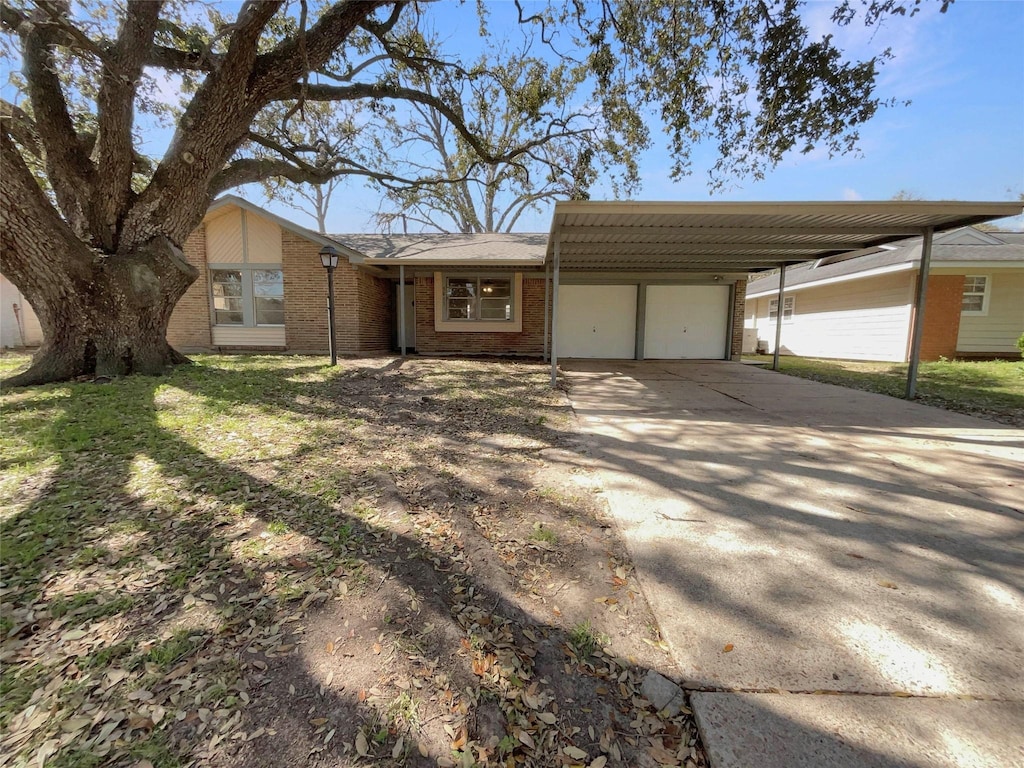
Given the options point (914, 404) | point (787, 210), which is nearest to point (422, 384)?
point (787, 210)

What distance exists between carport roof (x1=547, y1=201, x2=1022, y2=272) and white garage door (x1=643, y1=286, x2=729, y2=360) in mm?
1582

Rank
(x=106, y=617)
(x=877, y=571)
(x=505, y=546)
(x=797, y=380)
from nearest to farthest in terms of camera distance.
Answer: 1. (x=106, y=617)
2. (x=877, y=571)
3. (x=505, y=546)
4. (x=797, y=380)

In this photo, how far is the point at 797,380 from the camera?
30.7 ft

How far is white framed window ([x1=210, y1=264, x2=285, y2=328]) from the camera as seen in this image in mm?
12055

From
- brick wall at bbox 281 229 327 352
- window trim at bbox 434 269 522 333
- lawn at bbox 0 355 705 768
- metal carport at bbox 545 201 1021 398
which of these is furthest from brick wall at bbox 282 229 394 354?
lawn at bbox 0 355 705 768

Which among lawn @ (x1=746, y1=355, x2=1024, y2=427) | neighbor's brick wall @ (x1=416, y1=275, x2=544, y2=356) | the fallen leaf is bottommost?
the fallen leaf

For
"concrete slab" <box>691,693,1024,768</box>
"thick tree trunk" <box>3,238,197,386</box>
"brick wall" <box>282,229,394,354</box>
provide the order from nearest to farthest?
"concrete slab" <box>691,693,1024,768</box> < "thick tree trunk" <box>3,238,197,386</box> < "brick wall" <box>282,229,394,354</box>

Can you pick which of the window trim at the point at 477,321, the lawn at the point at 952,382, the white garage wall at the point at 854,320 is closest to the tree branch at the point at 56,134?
the window trim at the point at 477,321

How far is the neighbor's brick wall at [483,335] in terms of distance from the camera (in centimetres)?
1276

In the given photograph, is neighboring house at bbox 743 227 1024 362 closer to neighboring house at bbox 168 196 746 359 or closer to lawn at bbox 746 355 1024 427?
lawn at bbox 746 355 1024 427

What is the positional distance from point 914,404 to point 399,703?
850 centimetres

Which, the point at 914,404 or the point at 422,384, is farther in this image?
the point at 422,384

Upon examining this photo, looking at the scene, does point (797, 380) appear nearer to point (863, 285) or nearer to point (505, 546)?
point (863, 285)

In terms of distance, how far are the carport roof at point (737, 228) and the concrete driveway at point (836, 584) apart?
320 cm
